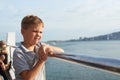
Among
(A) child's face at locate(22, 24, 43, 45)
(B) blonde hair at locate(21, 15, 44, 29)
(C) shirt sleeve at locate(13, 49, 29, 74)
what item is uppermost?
(B) blonde hair at locate(21, 15, 44, 29)

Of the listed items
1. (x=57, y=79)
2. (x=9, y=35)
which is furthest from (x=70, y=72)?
(x=9, y=35)

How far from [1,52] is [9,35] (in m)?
1.12

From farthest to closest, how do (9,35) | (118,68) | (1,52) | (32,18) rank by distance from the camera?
1. (9,35)
2. (1,52)
3. (32,18)
4. (118,68)

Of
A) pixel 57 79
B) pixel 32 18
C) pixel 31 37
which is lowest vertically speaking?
pixel 57 79

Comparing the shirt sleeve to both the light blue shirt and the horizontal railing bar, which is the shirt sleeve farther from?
the horizontal railing bar

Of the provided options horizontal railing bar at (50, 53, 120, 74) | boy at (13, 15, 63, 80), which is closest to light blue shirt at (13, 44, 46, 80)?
boy at (13, 15, 63, 80)

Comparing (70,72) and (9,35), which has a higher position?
(9,35)

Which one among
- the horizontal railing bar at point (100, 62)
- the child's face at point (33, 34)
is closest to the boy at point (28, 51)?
the child's face at point (33, 34)

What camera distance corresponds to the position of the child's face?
1742 mm

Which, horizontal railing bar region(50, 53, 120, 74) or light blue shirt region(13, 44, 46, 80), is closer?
horizontal railing bar region(50, 53, 120, 74)

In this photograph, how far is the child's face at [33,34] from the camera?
174 centimetres

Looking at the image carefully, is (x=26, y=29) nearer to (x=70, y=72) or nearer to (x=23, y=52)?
(x=23, y=52)

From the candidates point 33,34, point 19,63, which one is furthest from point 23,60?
point 33,34

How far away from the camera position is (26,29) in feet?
5.75
